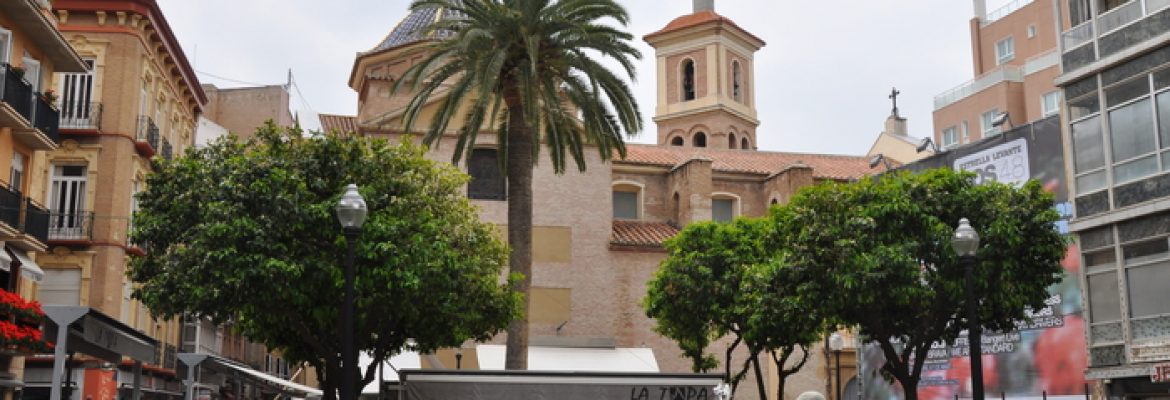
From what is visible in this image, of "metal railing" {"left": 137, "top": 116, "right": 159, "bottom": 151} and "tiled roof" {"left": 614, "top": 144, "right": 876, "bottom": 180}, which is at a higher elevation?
"tiled roof" {"left": 614, "top": 144, "right": 876, "bottom": 180}

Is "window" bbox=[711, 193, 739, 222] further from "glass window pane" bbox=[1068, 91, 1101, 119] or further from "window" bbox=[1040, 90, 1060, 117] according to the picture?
"glass window pane" bbox=[1068, 91, 1101, 119]

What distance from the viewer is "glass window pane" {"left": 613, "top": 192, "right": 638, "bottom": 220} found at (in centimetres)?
5150

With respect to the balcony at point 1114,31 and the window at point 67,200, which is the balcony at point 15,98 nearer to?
the window at point 67,200

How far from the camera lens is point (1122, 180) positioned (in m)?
25.0

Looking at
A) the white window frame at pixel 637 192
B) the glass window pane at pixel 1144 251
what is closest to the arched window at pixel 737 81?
the white window frame at pixel 637 192

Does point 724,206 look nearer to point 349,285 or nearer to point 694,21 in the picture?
point 694,21

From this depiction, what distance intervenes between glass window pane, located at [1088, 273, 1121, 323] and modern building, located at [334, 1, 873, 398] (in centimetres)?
1939

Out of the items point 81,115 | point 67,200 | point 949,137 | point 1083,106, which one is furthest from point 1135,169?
point 949,137

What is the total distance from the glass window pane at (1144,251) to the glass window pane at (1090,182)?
1.62 m

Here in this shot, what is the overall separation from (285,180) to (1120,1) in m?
17.6

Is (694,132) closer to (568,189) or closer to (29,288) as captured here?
(568,189)

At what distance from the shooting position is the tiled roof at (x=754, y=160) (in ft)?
173

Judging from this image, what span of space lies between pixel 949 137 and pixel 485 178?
20.3 m

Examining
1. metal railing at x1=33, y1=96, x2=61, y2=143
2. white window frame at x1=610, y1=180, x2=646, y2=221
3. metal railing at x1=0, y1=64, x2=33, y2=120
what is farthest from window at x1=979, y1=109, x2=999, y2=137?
metal railing at x1=0, y1=64, x2=33, y2=120
